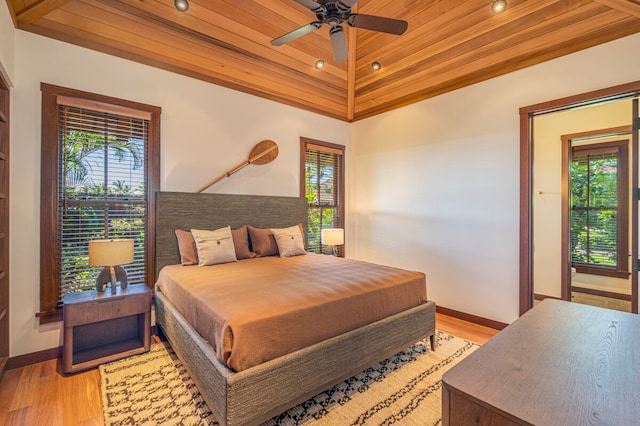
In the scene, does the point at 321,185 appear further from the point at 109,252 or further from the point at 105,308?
the point at 105,308

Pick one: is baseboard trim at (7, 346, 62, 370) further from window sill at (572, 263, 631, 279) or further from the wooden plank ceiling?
window sill at (572, 263, 631, 279)

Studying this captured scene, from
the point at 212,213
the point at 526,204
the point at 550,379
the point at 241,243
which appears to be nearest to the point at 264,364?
the point at 550,379

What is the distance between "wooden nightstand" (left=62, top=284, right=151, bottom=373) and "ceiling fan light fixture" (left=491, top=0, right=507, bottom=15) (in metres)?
4.40

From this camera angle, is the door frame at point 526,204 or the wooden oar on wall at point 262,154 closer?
the door frame at point 526,204

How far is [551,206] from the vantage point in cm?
436

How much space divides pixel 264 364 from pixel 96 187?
256 cm

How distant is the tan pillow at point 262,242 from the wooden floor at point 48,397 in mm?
1849

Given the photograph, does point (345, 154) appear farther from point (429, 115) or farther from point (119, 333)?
point (119, 333)

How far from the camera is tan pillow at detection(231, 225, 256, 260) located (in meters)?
3.47

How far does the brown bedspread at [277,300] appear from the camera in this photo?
1647 millimetres

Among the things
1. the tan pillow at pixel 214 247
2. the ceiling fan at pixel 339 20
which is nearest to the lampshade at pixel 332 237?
the tan pillow at pixel 214 247

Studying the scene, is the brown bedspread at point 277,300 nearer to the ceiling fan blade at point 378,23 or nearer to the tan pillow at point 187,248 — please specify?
the tan pillow at point 187,248

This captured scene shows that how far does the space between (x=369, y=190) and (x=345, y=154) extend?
82 cm

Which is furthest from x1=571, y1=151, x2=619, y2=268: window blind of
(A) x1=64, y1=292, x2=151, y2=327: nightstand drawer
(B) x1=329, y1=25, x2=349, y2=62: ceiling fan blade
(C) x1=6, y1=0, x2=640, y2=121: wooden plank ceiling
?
(A) x1=64, y1=292, x2=151, y2=327: nightstand drawer
